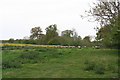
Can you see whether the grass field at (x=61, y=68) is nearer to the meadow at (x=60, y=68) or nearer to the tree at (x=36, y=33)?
the meadow at (x=60, y=68)

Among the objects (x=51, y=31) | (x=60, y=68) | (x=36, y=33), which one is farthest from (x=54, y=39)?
(x=60, y=68)

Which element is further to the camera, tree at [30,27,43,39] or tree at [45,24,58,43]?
tree at [30,27,43,39]

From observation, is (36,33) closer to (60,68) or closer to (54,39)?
(54,39)

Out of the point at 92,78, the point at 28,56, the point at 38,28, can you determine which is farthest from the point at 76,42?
the point at 92,78

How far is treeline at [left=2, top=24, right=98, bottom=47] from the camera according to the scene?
52166 mm

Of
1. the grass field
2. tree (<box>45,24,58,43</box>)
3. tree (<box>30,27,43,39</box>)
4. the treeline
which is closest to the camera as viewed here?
the grass field

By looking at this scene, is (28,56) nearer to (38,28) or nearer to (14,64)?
(14,64)

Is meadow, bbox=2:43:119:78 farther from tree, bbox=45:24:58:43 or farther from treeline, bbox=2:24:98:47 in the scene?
tree, bbox=45:24:58:43

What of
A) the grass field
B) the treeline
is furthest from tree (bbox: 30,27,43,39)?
the grass field

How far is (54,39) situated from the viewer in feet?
177

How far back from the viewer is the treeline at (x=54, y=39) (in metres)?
52.2

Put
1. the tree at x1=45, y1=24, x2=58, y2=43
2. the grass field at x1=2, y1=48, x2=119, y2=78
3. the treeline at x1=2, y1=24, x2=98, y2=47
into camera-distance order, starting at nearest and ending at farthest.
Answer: the grass field at x1=2, y1=48, x2=119, y2=78
the treeline at x1=2, y1=24, x2=98, y2=47
the tree at x1=45, y1=24, x2=58, y2=43

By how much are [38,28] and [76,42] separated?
1096 inches

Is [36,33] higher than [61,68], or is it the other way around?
[36,33]
